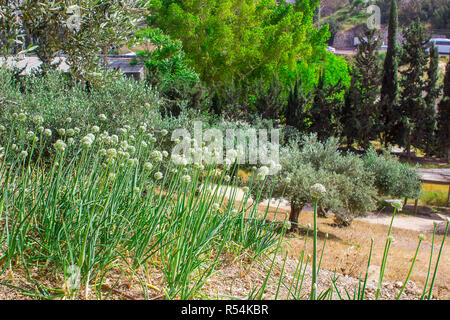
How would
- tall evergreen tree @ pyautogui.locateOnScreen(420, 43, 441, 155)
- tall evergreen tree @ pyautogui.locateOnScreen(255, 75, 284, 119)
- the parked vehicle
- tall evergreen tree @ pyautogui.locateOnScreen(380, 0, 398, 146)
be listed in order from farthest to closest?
the parked vehicle < tall evergreen tree @ pyautogui.locateOnScreen(420, 43, 441, 155) < tall evergreen tree @ pyautogui.locateOnScreen(380, 0, 398, 146) < tall evergreen tree @ pyautogui.locateOnScreen(255, 75, 284, 119)

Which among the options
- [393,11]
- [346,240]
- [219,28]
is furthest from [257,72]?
[346,240]

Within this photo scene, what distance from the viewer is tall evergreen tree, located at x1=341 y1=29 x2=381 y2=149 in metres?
24.1

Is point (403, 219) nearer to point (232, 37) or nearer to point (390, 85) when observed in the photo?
point (390, 85)

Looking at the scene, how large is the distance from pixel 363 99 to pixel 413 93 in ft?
15.8

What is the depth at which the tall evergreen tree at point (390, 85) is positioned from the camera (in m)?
26.4

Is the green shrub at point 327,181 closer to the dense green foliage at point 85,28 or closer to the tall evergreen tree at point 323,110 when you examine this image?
the dense green foliage at point 85,28

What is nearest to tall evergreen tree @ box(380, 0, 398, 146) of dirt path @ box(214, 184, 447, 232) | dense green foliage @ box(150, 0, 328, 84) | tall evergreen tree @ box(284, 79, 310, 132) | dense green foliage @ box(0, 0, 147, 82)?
dense green foliage @ box(150, 0, 328, 84)

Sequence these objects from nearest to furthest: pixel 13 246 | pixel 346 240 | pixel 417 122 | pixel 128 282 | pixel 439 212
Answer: pixel 13 246 → pixel 128 282 → pixel 346 240 → pixel 439 212 → pixel 417 122

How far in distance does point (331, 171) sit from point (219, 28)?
18.4m

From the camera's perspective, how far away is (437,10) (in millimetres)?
48250

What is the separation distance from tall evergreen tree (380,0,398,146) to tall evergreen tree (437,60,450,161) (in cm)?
354

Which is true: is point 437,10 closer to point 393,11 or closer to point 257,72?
point 393,11

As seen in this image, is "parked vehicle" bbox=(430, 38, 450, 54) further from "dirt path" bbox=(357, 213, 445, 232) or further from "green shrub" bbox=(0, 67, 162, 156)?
"green shrub" bbox=(0, 67, 162, 156)

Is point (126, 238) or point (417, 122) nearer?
point (126, 238)
